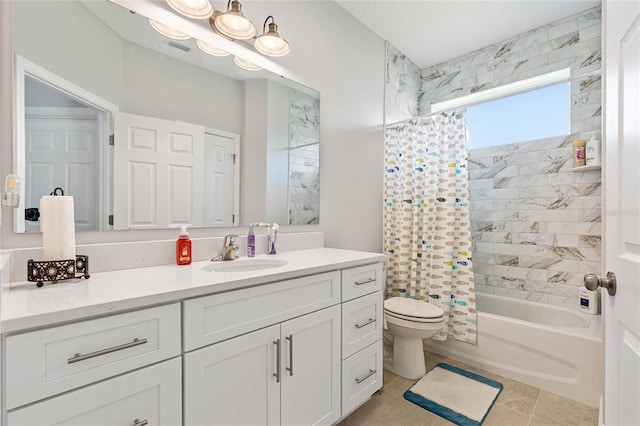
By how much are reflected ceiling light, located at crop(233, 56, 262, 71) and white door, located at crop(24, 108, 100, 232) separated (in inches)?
30.9

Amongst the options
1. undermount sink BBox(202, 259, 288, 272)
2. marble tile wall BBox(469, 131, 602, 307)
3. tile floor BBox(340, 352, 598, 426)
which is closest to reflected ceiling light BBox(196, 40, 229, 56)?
undermount sink BBox(202, 259, 288, 272)

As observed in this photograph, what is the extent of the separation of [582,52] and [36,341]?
349cm

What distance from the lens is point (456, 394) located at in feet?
5.87

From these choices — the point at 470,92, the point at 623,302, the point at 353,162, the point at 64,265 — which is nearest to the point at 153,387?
the point at 64,265

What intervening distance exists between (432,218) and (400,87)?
1410 mm

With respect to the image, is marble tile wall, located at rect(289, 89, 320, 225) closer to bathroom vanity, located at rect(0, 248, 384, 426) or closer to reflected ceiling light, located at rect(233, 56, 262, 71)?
reflected ceiling light, located at rect(233, 56, 262, 71)

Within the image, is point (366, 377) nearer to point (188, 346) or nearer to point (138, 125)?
point (188, 346)

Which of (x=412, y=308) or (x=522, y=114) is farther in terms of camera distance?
(x=522, y=114)

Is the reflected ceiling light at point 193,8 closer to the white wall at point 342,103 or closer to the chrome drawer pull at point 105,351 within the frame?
the white wall at point 342,103

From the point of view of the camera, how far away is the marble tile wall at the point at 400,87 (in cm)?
267

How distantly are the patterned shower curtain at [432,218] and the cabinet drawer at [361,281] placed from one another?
2.73 feet

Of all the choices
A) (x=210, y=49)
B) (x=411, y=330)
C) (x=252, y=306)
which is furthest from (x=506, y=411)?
(x=210, y=49)

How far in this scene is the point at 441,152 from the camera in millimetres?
2266

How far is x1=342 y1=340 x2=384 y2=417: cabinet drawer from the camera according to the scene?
1446mm
